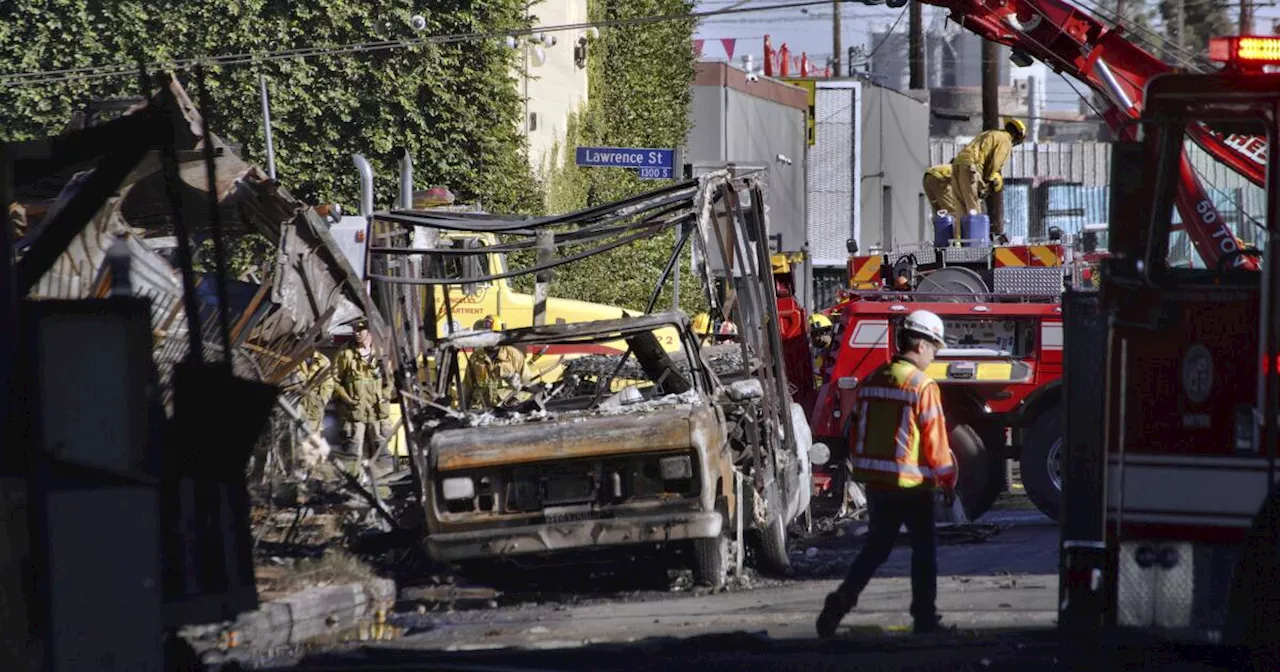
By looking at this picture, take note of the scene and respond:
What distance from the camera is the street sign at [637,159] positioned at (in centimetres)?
1859

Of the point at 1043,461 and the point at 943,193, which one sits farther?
the point at 943,193

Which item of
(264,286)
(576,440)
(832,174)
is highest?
(832,174)

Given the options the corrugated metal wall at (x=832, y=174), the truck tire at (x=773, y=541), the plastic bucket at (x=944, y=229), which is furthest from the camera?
the corrugated metal wall at (x=832, y=174)

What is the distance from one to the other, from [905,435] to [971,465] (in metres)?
4.80

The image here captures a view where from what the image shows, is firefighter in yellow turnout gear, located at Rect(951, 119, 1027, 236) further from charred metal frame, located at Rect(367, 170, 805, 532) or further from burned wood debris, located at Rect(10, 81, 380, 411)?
burned wood debris, located at Rect(10, 81, 380, 411)

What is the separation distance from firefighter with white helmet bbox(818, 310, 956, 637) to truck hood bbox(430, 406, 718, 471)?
5.20 ft

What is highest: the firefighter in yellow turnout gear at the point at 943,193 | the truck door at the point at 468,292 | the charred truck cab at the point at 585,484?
the firefighter in yellow turnout gear at the point at 943,193

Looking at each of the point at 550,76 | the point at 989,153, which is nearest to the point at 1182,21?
the point at 989,153

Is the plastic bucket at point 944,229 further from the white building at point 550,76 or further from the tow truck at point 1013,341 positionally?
the white building at point 550,76

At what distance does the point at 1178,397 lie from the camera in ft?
20.1

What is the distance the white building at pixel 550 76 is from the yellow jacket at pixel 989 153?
832 centimetres

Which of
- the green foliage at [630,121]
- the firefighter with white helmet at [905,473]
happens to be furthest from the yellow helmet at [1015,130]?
the firefighter with white helmet at [905,473]

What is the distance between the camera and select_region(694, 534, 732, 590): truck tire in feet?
31.4

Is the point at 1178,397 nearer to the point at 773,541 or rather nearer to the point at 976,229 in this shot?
the point at 773,541
